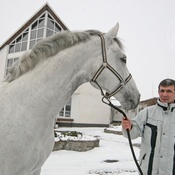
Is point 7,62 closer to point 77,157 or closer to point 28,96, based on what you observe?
point 77,157

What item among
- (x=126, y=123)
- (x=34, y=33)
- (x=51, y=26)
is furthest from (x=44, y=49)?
(x=34, y=33)

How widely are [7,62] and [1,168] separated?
2119 centimetres

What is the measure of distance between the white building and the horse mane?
16955 millimetres

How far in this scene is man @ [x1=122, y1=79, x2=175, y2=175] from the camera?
7.36 ft

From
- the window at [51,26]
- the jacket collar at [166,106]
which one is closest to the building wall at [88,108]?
the window at [51,26]

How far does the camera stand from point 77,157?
677cm

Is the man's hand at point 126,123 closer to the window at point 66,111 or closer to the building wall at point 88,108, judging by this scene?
the window at point 66,111

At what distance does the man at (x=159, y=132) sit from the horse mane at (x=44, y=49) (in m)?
1.03

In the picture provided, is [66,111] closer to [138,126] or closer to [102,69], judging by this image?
[138,126]

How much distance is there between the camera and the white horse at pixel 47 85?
185 cm

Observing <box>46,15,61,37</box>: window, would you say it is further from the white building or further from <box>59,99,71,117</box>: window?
<box>59,99,71,117</box>: window

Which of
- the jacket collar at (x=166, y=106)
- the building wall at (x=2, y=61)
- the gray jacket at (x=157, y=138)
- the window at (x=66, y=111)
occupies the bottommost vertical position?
the window at (x=66, y=111)

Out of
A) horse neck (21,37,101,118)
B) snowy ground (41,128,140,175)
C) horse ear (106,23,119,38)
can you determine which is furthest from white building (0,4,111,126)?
horse neck (21,37,101,118)

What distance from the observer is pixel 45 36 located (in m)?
18.4
